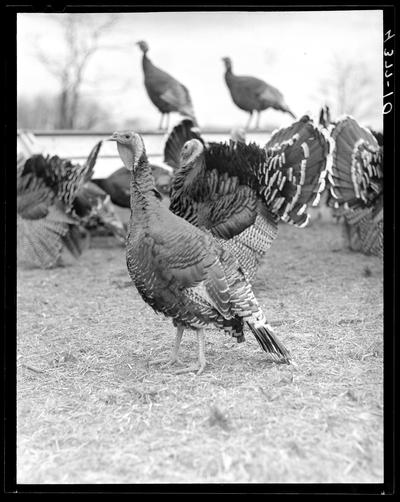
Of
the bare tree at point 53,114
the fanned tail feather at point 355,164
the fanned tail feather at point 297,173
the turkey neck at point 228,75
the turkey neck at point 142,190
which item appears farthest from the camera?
the bare tree at point 53,114

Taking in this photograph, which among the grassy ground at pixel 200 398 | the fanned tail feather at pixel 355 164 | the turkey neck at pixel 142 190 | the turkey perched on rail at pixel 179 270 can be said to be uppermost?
the fanned tail feather at pixel 355 164

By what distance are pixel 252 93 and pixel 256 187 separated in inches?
125

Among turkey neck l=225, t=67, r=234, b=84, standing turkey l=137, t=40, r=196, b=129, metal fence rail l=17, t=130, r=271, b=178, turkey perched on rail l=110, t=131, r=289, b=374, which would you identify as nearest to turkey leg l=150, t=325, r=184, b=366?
turkey perched on rail l=110, t=131, r=289, b=374

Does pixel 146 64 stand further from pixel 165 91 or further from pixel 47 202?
pixel 47 202

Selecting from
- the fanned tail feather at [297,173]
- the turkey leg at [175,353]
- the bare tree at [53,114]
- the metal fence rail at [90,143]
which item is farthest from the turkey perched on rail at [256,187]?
the bare tree at [53,114]

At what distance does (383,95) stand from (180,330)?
1720 millimetres

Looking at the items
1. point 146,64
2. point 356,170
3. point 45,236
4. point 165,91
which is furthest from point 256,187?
point 146,64

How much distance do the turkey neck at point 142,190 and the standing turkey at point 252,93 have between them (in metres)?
4.49

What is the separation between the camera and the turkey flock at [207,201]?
11.1ft

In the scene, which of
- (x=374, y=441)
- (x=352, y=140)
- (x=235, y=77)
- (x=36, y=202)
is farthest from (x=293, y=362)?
(x=235, y=77)

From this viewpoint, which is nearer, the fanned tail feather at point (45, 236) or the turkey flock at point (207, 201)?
the turkey flock at point (207, 201)

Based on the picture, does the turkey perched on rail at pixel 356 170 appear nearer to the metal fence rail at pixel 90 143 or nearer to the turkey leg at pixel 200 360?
the metal fence rail at pixel 90 143

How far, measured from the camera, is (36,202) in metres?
6.41
